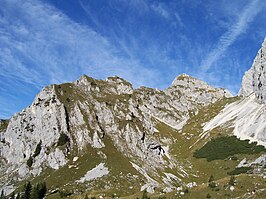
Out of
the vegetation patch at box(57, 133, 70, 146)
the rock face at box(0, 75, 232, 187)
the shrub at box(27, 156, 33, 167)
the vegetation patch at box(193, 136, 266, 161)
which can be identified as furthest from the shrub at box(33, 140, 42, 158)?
the vegetation patch at box(193, 136, 266, 161)

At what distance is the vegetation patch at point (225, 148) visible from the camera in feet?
527

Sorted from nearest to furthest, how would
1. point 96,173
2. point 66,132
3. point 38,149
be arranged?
point 96,173 → point 38,149 → point 66,132

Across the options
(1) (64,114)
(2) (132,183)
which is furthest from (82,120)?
(2) (132,183)

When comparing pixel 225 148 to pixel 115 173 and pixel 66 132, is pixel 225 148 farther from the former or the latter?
pixel 66 132

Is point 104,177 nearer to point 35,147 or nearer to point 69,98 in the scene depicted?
point 35,147

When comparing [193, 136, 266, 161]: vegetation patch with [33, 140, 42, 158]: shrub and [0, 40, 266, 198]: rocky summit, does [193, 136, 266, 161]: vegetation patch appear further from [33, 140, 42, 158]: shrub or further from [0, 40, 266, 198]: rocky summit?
[33, 140, 42, 158]: shrub

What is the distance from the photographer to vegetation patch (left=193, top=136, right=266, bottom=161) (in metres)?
161

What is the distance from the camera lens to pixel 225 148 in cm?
17225

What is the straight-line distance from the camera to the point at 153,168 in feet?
510

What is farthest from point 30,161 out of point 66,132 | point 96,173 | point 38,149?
point 96,173

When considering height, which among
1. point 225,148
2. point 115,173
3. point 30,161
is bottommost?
point 115,173

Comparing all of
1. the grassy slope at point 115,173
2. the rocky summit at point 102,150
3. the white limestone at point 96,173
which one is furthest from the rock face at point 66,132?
the white limestone at point 96,173

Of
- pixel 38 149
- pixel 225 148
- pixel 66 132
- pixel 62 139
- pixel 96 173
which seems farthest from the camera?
pixel 225 148

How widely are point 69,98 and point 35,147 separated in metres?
35.5
